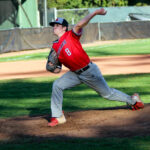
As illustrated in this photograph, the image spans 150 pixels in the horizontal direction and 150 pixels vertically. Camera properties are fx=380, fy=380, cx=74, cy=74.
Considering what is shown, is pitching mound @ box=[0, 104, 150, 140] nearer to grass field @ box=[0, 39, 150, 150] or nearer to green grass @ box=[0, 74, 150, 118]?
grass field @ box=[0, 39, 150, 150]

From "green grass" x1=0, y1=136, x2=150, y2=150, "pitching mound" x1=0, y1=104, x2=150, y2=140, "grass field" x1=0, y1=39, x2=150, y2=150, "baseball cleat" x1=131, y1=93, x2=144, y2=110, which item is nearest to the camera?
"green grass" x1=0, y1=136, x2=150, y2=150

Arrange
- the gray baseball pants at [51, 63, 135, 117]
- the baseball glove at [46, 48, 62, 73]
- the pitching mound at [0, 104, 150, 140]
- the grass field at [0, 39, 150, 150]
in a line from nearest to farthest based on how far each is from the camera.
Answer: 1. the grass field at [0, 39, 150, 150]
2. the pitching mound at [0, 104, 150, 140]
3. the baseball glove at [46, 48, 62, 73]
4. the gray baseball pants at [51, 63, 135, 117]

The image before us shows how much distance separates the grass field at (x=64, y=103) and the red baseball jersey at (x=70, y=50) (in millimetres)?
1322

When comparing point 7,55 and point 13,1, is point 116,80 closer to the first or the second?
point 7,55

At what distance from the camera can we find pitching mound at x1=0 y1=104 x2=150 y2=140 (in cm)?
621

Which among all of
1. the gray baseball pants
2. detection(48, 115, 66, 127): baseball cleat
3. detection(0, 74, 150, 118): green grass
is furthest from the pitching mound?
detection(0, 74, 150, 118): green grass

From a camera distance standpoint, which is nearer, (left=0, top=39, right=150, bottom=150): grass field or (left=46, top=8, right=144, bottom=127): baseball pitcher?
(left=0, top=39, right=150, bottom=150): grass field

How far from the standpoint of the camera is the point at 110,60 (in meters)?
20.0

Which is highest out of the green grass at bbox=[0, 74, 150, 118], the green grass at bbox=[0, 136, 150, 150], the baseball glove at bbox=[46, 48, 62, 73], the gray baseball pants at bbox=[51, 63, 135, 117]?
the baseball glove at bbox=[46, 48, 62, 73]

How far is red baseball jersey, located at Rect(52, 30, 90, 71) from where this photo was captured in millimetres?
6297

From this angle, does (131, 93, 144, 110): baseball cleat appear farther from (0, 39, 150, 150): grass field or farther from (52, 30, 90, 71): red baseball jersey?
(0, 39, 150, 150): grass field

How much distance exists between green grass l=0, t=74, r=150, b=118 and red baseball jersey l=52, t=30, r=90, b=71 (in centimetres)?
237

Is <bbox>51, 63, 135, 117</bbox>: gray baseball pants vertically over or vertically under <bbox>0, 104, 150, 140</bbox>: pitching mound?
over

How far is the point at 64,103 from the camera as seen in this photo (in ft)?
31.1
